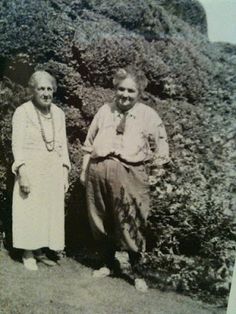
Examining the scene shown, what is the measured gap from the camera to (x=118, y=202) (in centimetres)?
189

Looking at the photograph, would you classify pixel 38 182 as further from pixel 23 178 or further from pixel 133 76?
pixel 133 76

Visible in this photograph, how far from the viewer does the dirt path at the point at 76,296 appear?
189 centimetres

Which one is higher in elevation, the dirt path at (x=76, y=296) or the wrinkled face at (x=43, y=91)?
the wrinkled face at (x=43, y=91)

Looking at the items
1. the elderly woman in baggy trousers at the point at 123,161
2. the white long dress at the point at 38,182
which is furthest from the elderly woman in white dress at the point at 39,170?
the elderly woman in baggy trousers at the point at 123,161

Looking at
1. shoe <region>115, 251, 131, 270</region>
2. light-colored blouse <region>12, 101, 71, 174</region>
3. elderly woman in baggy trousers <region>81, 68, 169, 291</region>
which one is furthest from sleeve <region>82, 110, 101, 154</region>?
shoe <region>115, 251, 131, 270</region>

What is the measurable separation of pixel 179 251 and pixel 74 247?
0.38 m

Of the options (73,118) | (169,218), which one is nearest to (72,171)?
(73,118)

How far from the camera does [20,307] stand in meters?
1.88

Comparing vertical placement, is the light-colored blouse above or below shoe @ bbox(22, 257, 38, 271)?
above

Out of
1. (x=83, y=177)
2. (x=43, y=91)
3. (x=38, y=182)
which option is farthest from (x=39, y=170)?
(x=43, y=91)

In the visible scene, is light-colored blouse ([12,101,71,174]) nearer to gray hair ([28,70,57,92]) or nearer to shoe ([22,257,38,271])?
gray hair ([28,70,57,92])

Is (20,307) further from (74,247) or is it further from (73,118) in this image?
(73,118)

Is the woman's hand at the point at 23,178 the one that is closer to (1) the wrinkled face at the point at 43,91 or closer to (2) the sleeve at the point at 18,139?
(2) the sleeve at the point at 18,139

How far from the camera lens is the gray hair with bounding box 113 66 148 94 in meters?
1.87
